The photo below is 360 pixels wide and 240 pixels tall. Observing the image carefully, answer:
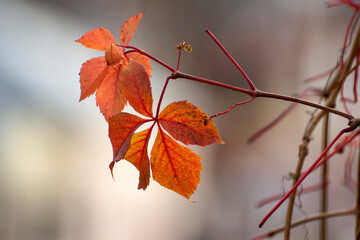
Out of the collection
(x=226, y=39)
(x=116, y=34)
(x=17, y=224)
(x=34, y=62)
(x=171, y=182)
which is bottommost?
(x=17, y=224)

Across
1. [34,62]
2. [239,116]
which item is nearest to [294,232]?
[239,116]

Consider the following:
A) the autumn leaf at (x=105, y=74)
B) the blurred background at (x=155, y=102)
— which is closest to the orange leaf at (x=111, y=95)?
the autumn leaf at (x=105, y=74)

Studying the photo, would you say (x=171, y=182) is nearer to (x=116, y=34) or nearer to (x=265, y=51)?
(x=116, y=34)

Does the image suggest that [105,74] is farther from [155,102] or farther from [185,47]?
[155,102]

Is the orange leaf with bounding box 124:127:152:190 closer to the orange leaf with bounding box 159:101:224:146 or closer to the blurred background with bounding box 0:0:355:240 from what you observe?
the orange leaf with bounding box 159:101:224:146

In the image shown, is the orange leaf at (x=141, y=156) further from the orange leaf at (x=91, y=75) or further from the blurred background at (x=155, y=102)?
A: the blurred background at (x=155, y=102)

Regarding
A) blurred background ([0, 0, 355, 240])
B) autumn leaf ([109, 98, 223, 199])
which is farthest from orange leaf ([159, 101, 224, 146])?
blurred background ([0, 0, 355, 240])
